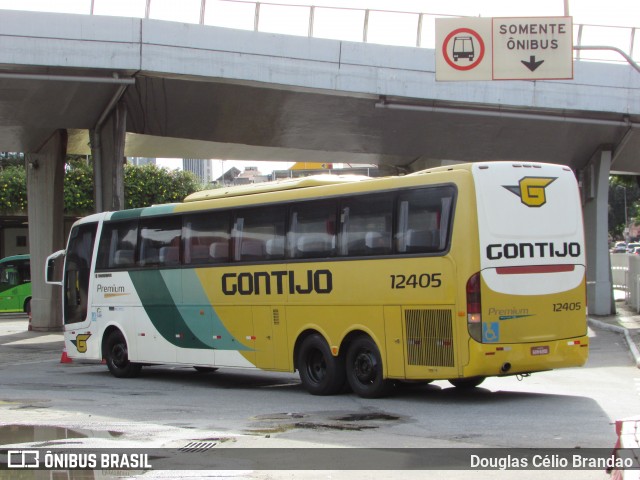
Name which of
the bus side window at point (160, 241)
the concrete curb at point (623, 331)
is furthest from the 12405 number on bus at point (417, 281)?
the concrete curb at point (623, 331)

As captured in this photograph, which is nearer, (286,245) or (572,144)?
(286,245)

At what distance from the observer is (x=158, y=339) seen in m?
17.6

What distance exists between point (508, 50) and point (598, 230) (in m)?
11.7

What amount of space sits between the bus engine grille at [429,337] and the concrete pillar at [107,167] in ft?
48.9

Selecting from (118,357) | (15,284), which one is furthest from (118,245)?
(15,284)

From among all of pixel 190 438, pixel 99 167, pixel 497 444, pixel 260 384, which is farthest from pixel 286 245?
pixel 99 167

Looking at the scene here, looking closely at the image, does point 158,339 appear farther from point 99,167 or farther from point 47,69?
point 99,167

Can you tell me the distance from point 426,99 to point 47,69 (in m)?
9.36

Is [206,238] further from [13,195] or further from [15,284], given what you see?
[13,195]

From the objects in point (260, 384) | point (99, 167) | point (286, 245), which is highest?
point (99, 167)

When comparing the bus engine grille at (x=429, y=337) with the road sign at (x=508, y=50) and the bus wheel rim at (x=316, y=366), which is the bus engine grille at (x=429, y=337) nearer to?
the bus wheel rim at (x=316, y=366)

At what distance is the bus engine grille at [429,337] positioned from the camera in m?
12.4

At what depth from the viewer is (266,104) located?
83.4 ft

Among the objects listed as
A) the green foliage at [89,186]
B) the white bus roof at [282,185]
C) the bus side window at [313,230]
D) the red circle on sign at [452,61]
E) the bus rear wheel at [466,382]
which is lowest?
the bus rear wheel at [466,382]
